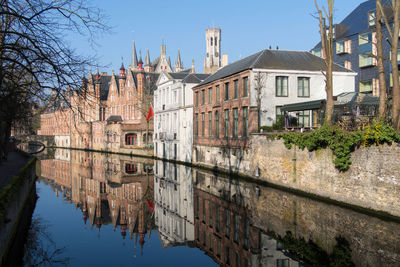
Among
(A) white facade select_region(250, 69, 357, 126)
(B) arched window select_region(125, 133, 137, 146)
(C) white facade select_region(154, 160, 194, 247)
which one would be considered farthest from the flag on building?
(A) white facade select_region(250, 69, 357, 126)

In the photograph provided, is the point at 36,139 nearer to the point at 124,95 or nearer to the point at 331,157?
the point at 124,95

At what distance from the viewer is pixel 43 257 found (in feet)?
37.9

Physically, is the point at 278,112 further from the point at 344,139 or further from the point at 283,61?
the point at 344,139

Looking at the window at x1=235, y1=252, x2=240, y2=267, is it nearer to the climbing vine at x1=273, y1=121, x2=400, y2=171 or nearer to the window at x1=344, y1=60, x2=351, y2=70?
the climbing vine at x1=273, y1=121, x2=400, y2=171

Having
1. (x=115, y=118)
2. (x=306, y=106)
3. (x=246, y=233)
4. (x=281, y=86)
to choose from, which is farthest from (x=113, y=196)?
(x=115, y=118)

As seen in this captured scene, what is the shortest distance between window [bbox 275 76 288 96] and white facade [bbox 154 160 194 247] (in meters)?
9.20

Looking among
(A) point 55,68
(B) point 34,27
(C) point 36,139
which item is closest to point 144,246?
(A) point 55,68

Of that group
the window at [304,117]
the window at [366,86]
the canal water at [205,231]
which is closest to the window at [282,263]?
the canal water at [205,231]

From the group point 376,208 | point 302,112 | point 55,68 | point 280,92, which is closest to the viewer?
point 55,68

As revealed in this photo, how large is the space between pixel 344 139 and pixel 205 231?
7.31 metres

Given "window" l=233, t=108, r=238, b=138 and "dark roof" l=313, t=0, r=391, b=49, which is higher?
"dark roof" l=313, t=0, r=391, b=49

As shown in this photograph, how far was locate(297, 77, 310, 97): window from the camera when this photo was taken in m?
30.1

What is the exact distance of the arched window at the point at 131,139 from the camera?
60.0 m

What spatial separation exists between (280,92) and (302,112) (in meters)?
2.72
